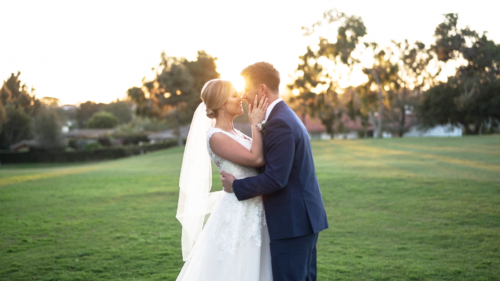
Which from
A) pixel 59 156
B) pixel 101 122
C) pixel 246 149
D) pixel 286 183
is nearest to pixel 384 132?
pixel 59 156

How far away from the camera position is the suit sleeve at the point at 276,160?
10.5ft

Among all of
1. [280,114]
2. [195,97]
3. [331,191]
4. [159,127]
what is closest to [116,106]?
[159,127]

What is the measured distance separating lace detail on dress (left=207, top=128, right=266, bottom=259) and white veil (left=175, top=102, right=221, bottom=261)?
2.12 feet

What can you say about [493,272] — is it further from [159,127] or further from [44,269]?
[159,127]

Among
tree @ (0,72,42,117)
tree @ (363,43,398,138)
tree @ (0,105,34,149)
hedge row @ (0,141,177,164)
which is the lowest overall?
hedge row @ (0,141,177,164)

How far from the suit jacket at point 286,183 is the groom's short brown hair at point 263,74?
8.0 inches

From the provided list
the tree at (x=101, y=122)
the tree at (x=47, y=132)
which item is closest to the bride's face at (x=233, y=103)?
the tree at (x=47, y=132)

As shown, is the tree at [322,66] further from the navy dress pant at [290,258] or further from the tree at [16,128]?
the navy dress pant at [290,258]

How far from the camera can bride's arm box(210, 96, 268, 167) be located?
3.40 metres

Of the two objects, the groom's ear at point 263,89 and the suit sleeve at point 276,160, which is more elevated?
the groom's ear at point 263,89

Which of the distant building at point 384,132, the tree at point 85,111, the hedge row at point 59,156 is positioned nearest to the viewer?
the hedge row at point 59,156

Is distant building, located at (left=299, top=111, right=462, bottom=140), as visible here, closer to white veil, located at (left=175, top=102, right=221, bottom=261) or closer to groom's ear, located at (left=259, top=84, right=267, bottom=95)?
white veil, located at (left=175, top=102, right=221, bottom=261)

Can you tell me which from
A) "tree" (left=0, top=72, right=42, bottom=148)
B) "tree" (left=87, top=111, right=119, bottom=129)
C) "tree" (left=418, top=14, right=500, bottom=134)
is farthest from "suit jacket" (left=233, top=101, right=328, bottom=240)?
"tree" (left=87, top=111, right=119, bottom=129)

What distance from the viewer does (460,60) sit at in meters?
46.8
